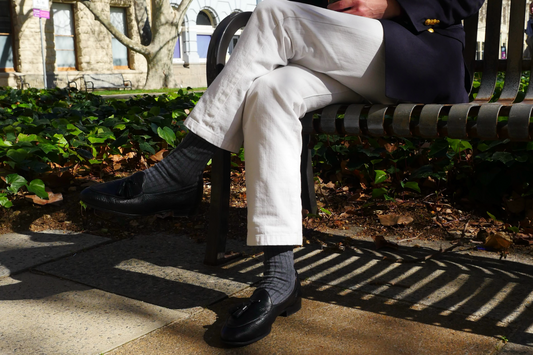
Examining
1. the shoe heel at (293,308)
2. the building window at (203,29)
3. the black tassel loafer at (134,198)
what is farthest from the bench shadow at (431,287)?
the building window at (203,29)

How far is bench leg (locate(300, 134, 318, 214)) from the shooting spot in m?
2.26

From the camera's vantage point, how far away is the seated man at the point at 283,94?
56.9 inches

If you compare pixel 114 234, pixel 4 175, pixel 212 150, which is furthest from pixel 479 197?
pixel 4 175

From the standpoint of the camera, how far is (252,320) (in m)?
1.40

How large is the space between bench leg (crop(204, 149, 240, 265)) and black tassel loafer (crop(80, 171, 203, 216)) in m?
0.14

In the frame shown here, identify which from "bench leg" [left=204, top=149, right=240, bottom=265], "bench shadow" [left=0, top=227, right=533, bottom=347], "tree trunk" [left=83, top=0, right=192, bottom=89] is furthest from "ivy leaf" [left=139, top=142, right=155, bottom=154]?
"tree trunk" [left=83, top=0, right=192, bottom=89]

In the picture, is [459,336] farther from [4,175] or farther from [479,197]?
[4,175]

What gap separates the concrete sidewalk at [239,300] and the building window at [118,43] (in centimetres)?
2067

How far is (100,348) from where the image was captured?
53.8 inches

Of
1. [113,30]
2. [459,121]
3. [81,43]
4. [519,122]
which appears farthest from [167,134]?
[81,43]

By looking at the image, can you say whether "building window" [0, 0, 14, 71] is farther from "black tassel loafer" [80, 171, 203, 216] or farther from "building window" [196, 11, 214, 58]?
"black tassel loafer" [80, 171, 203, 216]

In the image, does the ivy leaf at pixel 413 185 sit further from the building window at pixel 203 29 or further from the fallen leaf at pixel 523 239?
the building window at pixel 203 29

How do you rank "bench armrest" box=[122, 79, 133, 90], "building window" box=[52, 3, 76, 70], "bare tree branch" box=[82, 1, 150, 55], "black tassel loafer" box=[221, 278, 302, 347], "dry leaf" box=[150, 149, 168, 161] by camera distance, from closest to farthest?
"black tassel loafer" box=[221, 278, 302, 347], "dry leaf" box=[150, 149, 168, 161], "bare tree branch" box=[82, 1, 150, 55], "building window" box=[52, 3, 76, 70], "bench armrest" box=[122, 79, 133, 90]

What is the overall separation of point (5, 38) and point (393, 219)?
19.7 m
